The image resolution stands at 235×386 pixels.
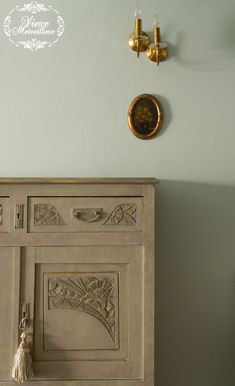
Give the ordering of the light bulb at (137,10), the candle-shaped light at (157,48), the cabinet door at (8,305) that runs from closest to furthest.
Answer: the cabinet door at (8,305), the candle-shaped light at (157,48), the light bulb at (137,10)

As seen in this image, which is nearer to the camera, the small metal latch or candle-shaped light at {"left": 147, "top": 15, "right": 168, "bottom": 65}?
the small metal latch

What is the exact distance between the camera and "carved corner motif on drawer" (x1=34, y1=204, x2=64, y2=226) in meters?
2.23

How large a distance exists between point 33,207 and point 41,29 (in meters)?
1.06

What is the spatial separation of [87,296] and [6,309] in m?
0.34

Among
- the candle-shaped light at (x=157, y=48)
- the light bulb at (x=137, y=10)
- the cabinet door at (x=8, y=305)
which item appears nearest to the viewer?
the cabinet door at (x=8, y=305)

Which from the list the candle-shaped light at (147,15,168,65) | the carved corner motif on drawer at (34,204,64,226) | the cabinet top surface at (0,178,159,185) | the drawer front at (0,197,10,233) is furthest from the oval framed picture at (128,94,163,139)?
the drawer front at (0,197,10,233)

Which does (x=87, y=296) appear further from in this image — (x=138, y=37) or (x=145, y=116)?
(x=138, y=37)

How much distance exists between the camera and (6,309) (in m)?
2.19

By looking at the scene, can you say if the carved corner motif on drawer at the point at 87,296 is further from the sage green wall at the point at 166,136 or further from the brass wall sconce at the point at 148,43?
the brass wall sconce at the point at 148,43

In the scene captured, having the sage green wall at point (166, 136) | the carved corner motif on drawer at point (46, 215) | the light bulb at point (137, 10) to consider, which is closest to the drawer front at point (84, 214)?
the carved corner motif on drawer at point (46, 215)

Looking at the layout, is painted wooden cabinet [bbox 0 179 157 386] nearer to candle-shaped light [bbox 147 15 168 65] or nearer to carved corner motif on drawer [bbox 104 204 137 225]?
carved corner motif on drawer [bbox 104 204 137 225]

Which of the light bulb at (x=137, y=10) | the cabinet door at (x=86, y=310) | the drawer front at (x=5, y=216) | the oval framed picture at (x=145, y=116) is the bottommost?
the cabinet door at (x=86, y=310)

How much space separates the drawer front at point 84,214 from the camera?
7.31 feet

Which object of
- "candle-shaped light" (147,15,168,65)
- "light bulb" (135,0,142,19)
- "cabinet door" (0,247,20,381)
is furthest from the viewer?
"light bulb" (135,0,142,19)
